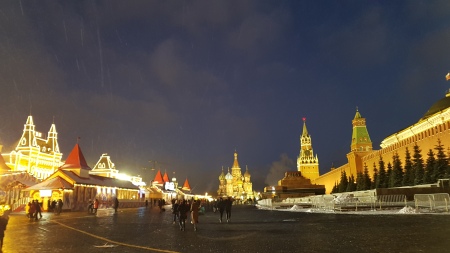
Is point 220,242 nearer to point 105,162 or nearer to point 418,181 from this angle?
point 418,181

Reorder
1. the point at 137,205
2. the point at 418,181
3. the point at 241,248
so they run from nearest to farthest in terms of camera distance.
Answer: the point at 241,248 < the point at 418,181 < the point at 137,205

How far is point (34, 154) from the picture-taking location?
2633 inches

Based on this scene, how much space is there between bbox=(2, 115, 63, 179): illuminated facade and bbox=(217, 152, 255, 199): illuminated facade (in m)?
102

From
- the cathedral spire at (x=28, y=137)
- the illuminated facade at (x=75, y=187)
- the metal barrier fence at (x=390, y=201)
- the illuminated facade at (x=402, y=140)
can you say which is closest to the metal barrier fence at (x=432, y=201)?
the metal barrier fence at (x=390, y=201)

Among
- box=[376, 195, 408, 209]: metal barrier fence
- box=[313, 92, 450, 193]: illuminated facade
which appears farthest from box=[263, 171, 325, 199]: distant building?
box=[376, 195, 408, 209]: metal barrier fence

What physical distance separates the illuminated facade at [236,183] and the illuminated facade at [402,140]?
76.8 metres

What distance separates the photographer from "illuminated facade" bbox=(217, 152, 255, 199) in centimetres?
16888

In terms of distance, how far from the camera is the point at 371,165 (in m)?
58.4

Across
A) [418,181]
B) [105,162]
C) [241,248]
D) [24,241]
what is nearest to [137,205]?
[105,162]

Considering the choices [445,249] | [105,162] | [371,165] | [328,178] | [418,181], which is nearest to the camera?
[445,249]

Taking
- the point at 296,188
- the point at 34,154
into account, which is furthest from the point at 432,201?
the point at 296,188

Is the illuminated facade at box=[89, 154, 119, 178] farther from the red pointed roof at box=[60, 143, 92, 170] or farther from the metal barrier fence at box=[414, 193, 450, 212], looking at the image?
the metal barrier fence at box=[414, 193, 450, 212]

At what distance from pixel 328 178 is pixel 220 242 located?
77.9 metres

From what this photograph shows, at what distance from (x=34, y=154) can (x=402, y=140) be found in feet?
203
